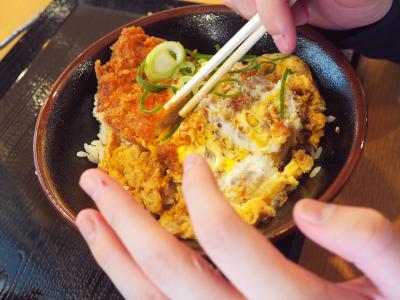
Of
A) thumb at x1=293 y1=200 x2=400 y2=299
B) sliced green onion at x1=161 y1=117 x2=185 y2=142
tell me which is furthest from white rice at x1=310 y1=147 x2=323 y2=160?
thumb at x1=293 y1=200 x2=400 y2=299

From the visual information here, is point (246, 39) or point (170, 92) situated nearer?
point (246, 39)

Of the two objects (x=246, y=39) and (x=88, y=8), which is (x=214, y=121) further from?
(x=88, y=8)

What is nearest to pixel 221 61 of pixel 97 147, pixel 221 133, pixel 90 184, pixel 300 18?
pixel 221 133

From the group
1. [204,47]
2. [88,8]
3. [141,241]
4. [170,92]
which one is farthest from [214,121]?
[88,8]

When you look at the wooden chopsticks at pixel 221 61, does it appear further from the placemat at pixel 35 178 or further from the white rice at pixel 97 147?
the placemat at pixel 35 178

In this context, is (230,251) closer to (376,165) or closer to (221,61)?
(221,61)

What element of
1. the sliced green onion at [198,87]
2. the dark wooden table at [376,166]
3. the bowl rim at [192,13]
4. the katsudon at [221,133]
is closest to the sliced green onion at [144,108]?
the katsudon at [221,133]
